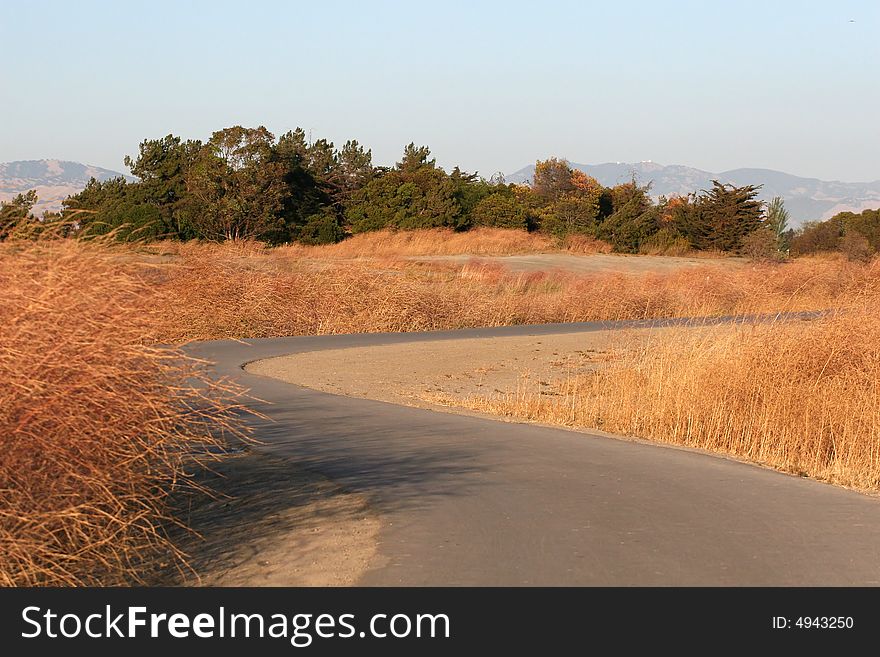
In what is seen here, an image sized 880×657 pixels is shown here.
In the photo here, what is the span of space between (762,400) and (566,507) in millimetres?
6312

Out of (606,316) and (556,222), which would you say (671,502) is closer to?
(606,316)

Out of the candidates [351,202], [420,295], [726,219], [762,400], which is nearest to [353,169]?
[351,202]

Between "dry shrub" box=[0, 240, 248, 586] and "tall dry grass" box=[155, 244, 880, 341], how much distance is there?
15.2 m

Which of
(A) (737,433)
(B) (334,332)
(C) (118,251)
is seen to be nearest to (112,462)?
(C) (118,251)

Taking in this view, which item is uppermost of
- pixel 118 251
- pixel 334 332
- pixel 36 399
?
pixel 118 251

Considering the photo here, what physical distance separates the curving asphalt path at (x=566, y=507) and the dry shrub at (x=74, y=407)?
1669 mm

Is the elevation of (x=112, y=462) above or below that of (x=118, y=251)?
below

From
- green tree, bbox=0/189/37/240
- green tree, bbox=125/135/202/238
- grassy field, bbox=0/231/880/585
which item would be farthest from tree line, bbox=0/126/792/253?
green tree, bbox=0/189/37/240

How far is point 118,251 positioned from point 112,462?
4.96 feet

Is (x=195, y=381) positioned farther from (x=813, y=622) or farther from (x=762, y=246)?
(x=762, y=246)

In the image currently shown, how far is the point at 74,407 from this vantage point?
256 inches

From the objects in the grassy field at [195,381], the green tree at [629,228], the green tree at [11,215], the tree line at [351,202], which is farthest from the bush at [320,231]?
the green tree at [11,215]

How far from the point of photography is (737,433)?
549 inches

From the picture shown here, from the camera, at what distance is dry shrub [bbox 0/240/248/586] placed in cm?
633
